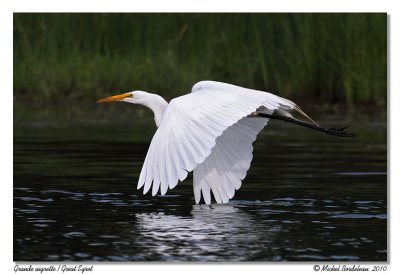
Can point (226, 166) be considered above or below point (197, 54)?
below

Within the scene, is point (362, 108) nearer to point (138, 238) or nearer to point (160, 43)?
point (160, 43)

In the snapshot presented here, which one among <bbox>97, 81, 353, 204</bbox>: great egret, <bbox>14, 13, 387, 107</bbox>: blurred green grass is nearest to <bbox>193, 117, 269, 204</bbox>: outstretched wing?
<bbox>97, 81, 353, 204</bbox>: great egret

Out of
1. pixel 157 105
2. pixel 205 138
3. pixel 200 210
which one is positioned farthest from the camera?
pixel 157 105

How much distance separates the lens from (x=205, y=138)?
6930 millimetres

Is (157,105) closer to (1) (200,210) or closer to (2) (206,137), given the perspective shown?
(1) (200,210)

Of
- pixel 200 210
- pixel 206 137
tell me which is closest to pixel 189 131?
pixel 206 137

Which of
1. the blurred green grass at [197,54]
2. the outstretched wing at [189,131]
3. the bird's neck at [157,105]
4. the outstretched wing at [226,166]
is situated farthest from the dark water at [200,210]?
the blurred green grass at [197,54]

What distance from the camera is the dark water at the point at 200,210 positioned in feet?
21.4

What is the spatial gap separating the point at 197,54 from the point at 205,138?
1043 cm

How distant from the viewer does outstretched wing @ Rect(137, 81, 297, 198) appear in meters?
6.80

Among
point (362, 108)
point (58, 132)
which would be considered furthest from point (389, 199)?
point (362, 108)

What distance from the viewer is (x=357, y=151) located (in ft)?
39.6

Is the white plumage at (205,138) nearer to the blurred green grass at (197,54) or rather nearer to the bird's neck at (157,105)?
the bird's neck at (157,105)

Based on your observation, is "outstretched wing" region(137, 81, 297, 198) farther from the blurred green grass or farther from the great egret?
the blurred green grass
